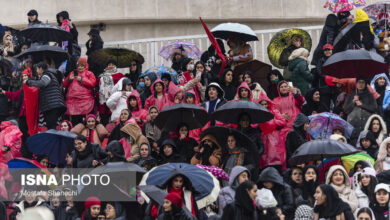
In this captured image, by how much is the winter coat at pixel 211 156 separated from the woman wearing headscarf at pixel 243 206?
2.99 metres

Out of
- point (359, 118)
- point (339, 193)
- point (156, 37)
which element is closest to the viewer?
point (339, 193)

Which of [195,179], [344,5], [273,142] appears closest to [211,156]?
[273,142]

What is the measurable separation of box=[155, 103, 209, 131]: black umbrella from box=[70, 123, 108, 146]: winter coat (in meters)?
1.05

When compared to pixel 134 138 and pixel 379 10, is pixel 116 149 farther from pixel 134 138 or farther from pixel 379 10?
pixel 379 10

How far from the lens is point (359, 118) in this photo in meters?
20.5

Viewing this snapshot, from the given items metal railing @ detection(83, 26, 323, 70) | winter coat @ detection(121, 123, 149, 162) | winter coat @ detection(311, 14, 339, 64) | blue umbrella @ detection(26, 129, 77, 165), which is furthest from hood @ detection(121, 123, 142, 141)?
metal railing @ detection(83, 26, 323, 70)

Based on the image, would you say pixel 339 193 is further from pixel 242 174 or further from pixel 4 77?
pixel 4 77

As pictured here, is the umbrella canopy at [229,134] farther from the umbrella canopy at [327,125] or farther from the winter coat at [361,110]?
the winter coat at [361,110]

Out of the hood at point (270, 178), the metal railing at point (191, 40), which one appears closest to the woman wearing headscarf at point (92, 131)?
the hood at point (270, 178)

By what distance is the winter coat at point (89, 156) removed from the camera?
62.2 feet

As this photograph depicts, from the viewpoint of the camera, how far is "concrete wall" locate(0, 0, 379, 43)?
94.8ft

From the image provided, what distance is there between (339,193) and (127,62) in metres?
8.08

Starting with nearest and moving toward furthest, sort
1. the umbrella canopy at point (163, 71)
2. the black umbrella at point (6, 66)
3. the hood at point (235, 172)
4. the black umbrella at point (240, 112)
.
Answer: the hood at point (235, 172)
the black umbrella at point (240, 112)
the umbrella canopy at point (163, 71)
the black umbrella at point (6, 66)

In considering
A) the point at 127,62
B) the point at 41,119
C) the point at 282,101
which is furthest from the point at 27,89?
the point at 282,101
